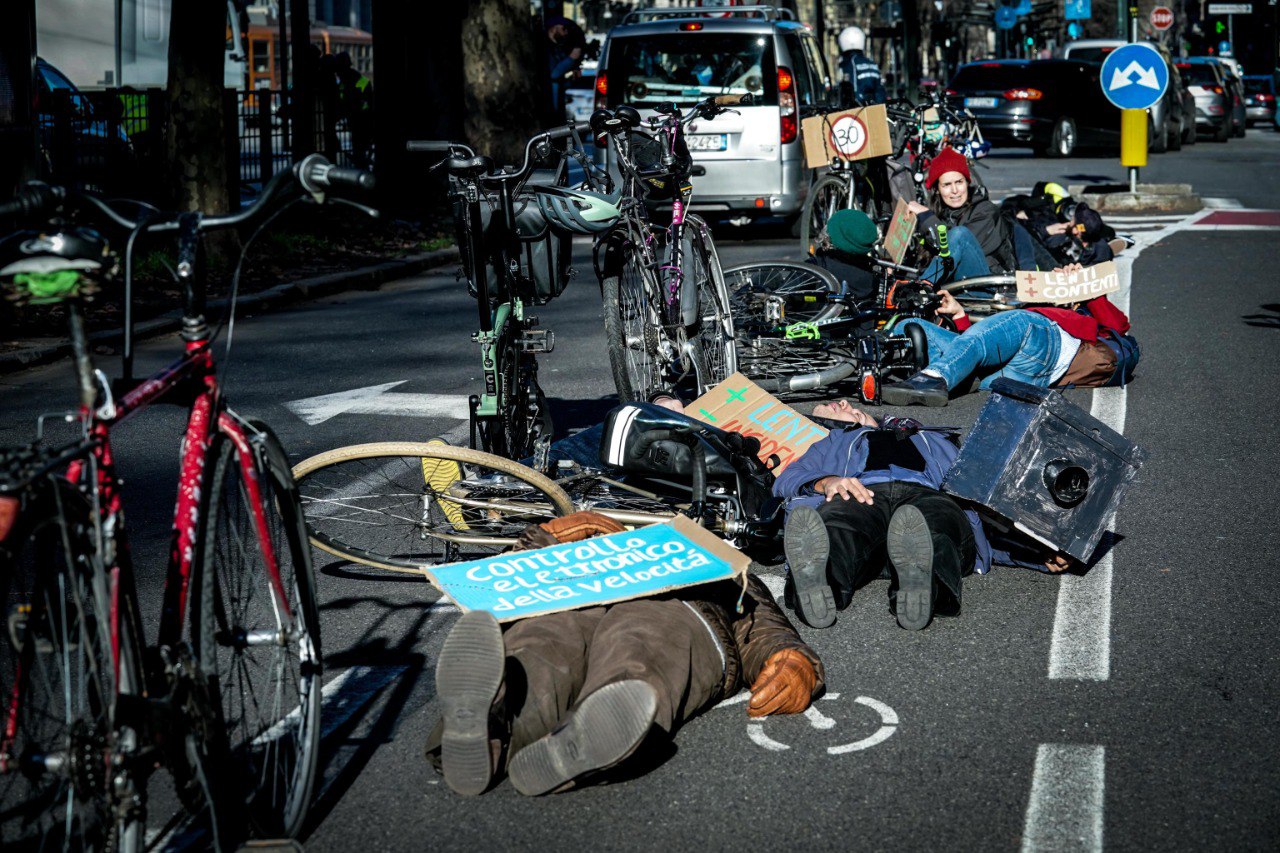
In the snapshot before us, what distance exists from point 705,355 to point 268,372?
310 cm

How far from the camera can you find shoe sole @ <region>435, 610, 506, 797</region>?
11.0 feet

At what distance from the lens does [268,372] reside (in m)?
9.20

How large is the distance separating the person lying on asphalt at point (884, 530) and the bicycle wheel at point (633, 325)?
1820 millimetres

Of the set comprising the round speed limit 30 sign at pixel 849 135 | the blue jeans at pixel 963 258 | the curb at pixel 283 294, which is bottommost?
the curb at pixel 283 294

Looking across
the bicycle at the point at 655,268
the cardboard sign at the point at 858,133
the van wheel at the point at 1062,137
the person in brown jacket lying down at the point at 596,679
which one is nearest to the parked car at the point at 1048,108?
the van wheel at the point at 1062,137

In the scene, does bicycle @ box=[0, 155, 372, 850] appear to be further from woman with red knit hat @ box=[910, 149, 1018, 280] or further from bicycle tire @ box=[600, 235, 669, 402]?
woman with red knit hat @ box=[910, 149, 1018, 280]

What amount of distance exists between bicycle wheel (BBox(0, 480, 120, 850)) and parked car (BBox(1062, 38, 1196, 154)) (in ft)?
90.1

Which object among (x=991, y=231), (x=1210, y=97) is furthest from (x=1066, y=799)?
(x=1210, y=97)

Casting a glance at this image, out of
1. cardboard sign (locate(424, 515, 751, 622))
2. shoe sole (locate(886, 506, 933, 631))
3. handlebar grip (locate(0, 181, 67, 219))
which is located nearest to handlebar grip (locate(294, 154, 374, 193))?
handlebar grip (locate(0, 181, 67, 219))

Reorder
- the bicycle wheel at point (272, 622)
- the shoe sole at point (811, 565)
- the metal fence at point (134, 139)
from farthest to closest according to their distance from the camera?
the metal fence at point (134, 139)
the shoe sole at point (811, 565)
the bicycle wheel at point (272, 622)

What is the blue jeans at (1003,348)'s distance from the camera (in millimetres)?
7895

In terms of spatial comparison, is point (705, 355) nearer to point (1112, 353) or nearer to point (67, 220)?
point (1112, 353)

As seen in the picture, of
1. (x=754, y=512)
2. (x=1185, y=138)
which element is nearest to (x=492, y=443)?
(x=754, y=512)

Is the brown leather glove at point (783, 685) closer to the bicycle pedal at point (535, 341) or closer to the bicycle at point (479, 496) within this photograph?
the bicycle at point (479, 496)
